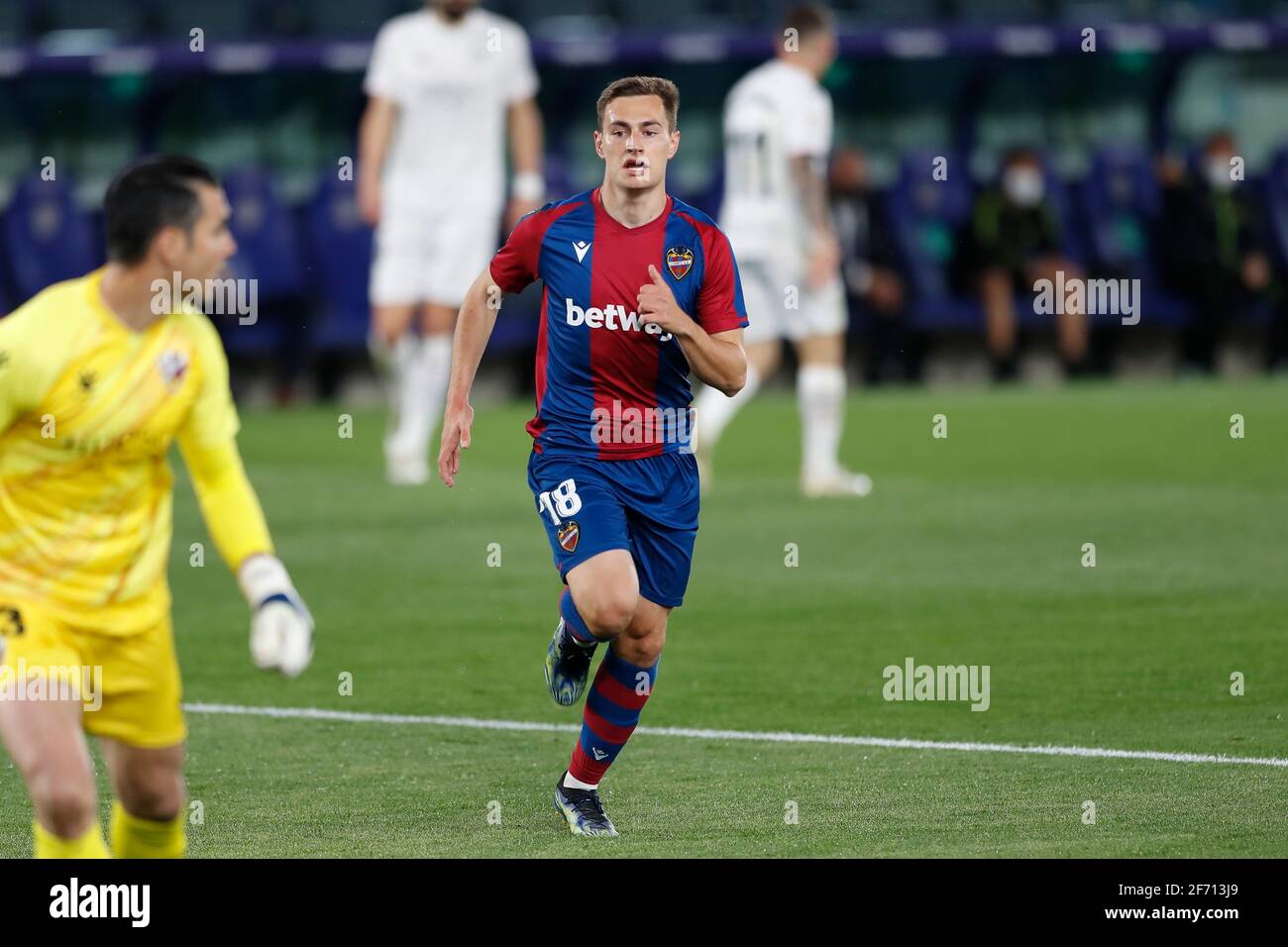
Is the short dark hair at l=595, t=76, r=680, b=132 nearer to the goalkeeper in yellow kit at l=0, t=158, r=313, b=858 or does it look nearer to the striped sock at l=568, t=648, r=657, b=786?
the striped sock at l=568, t=648, r=657, b=786

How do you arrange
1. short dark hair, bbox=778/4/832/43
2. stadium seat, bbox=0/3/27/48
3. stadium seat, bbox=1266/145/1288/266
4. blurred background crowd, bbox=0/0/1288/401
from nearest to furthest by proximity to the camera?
short dark hair, bbox=778/4/832/43 → blurred background crowd, bbox=0/0/1288/401 → stadium seat, bbox=0/3/27/48 → stadium seat, bbox=1266/145/1288/266

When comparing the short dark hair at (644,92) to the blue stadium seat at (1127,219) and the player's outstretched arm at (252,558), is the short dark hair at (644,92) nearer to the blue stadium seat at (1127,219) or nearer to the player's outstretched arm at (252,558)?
the player's outstretched arm at (252,558)

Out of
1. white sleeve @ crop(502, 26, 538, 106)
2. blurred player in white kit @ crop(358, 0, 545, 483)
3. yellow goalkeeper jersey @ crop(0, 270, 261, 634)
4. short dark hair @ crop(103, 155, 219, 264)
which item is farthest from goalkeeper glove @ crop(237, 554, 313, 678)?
white sleeve @ crop(502, 26, 538, 106)

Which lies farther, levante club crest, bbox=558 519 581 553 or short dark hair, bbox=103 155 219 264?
levante club crest, bbox=558 519 581 553

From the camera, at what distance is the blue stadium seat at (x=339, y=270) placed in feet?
72.6

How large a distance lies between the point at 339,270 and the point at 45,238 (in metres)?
2.59

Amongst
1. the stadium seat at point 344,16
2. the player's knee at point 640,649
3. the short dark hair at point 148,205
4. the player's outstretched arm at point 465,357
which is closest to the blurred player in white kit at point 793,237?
the player's outstretched arm at point 465,357

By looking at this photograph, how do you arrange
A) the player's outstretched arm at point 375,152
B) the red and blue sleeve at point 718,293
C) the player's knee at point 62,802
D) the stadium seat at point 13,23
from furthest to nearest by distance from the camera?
the stadium seat at point 13,23 < the player's outstretched arm at point 375,152 < the red and blue sleeve at point 718,293 < the player's knee at point 62,802

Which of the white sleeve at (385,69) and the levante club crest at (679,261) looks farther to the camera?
the white sleeve at (385,69)

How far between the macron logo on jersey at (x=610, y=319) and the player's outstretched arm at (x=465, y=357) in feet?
0.73

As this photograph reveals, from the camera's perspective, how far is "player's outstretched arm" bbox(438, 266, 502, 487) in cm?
697

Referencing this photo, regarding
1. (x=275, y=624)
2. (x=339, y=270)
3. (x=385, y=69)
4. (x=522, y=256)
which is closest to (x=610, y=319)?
(x=522, y=256)

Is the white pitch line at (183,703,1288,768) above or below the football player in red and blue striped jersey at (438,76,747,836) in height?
below

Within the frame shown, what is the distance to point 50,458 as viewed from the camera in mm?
5230
